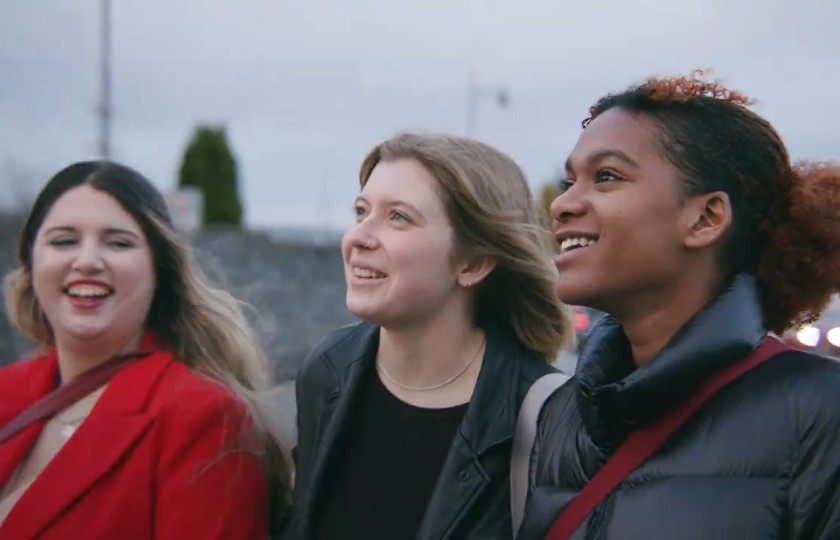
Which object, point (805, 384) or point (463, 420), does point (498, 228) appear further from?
point (805, 384)

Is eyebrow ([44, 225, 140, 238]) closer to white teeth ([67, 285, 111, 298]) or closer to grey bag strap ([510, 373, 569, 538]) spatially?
white teeth ([67, 285, 111, 298])

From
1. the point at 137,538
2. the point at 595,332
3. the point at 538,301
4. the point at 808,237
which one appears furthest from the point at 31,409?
the point at 808,237

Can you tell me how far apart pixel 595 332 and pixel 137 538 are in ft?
4.32

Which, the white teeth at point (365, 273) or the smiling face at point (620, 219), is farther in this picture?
the white teeth at point (365, 273)

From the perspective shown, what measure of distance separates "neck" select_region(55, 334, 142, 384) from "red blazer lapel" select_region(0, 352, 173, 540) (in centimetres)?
16

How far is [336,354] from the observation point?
8.93ft

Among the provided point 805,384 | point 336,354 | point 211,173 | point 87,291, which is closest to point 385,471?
Result: point 336,354

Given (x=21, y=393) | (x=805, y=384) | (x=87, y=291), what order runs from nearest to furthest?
(x=805, y=384)
(x=87, y=291)
(x=21, y=393)

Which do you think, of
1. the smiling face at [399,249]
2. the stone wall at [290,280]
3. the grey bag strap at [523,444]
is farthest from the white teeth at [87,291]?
the stone wall at [290,280]

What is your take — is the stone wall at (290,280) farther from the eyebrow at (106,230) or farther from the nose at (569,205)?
the nose at (569,205)

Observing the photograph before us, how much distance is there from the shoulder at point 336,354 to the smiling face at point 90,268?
57 centimetres

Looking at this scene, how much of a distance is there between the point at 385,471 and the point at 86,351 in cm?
102

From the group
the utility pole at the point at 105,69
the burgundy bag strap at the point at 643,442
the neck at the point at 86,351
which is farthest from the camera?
the utility pole at the point at 105,69

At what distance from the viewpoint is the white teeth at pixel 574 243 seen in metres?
1.86
